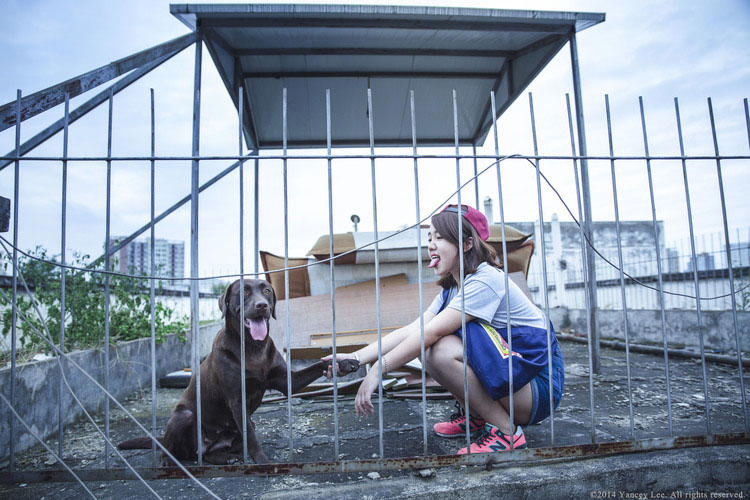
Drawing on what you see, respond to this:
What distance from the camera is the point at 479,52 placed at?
4.71 m

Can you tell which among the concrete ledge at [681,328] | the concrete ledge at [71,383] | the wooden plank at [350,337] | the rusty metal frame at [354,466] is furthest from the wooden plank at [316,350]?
the concrete ledge at [681,328]

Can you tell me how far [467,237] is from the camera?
2352 millimetres

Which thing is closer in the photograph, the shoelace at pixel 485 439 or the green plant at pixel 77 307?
the shoelace at pixel 485 439

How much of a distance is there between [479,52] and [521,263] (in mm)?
2402

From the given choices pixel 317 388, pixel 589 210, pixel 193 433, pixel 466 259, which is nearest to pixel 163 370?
pixel 317 388

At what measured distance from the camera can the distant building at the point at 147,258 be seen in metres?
4.80

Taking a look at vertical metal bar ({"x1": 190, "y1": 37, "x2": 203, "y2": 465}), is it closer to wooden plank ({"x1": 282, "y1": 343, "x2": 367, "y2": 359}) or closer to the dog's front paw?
the dog's front paw

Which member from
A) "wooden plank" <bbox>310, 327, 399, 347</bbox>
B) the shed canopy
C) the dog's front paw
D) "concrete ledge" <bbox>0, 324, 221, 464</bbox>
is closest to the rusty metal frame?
the dog's front paw

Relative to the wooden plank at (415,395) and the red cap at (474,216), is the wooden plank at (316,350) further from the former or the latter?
the red cap at (474,216)

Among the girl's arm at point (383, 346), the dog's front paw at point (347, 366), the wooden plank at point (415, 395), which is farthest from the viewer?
the wooden plank at point (415, 395)

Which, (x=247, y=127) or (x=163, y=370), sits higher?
(x=247, y=127)

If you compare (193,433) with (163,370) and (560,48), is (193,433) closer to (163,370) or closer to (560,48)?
(163,370)

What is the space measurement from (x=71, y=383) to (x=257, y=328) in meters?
2.08

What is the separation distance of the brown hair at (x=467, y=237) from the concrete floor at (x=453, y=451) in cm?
101
